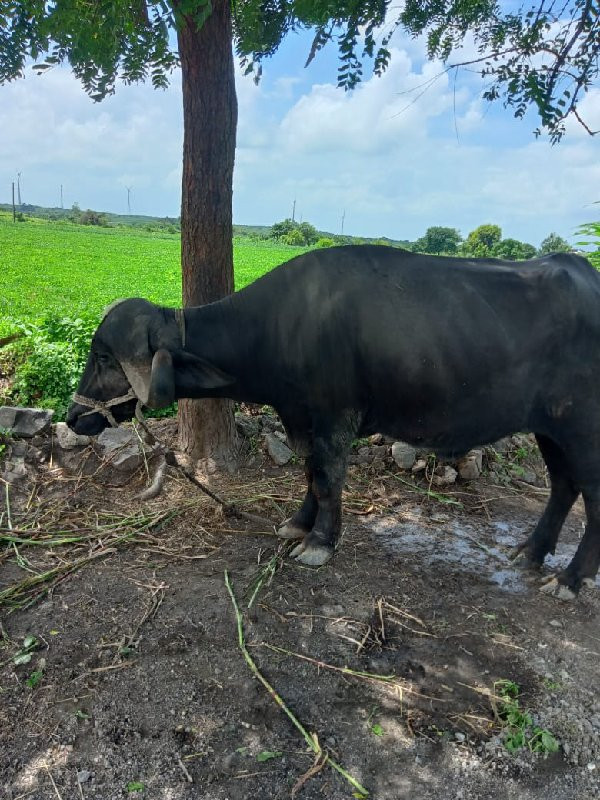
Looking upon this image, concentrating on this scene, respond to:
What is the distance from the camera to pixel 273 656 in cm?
337

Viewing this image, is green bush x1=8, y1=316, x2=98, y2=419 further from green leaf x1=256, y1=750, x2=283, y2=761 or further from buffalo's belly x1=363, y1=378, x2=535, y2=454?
green leaf x1=256, y1=750, x2=283, y2=761

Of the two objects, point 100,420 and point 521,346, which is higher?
point 521,346

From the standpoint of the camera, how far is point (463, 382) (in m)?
3.86

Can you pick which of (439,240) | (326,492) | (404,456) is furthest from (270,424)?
(439,240)

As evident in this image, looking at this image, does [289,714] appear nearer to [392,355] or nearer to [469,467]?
[392,355]

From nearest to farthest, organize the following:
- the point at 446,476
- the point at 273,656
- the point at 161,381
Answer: the point at 273,656
the point at 161,381
the point at 446,476

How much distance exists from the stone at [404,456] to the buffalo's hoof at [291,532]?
148 cm

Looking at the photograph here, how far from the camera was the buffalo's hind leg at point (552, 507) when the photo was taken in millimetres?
4273

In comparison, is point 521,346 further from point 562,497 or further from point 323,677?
point 323,677

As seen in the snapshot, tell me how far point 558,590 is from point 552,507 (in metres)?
0.60

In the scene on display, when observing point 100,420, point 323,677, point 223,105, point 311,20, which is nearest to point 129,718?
point 323,677

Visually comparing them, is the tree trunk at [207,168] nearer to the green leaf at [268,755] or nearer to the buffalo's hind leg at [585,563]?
the buffalo's hind leg at [585,563]

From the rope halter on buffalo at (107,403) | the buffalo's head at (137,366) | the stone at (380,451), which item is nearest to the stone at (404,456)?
the stone at (380,451)

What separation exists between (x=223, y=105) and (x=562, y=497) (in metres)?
4.00
